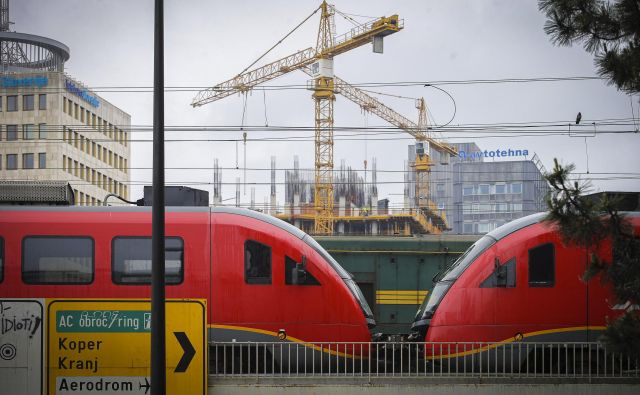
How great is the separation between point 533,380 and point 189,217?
7.01 m

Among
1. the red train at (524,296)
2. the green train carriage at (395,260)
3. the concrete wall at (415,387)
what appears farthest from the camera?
the green train carriage at (395,260)

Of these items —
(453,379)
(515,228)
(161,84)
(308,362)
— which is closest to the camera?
(161,84)

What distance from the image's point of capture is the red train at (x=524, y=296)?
17.2m

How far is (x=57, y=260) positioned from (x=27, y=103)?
75.3 m

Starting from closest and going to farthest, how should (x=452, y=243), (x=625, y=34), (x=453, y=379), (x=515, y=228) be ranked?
(x=625, y=34) → (x=453, y=379) → (x=515, y=228) → (x=452, y=243)

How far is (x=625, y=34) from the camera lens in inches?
407

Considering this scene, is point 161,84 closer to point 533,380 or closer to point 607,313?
point 533,380

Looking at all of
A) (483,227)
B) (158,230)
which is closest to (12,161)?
(158,230)

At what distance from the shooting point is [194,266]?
16938 mm

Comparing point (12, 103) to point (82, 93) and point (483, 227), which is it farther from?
point (483, 227)

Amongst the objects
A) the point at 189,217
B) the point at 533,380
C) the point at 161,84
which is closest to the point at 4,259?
the point at 189,217

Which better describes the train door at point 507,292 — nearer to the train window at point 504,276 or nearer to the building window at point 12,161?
the train window at point 504,276

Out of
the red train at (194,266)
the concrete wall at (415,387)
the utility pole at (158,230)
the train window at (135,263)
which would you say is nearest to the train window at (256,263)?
the red train at (194,266)

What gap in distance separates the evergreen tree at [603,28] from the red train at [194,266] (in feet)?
27.0
